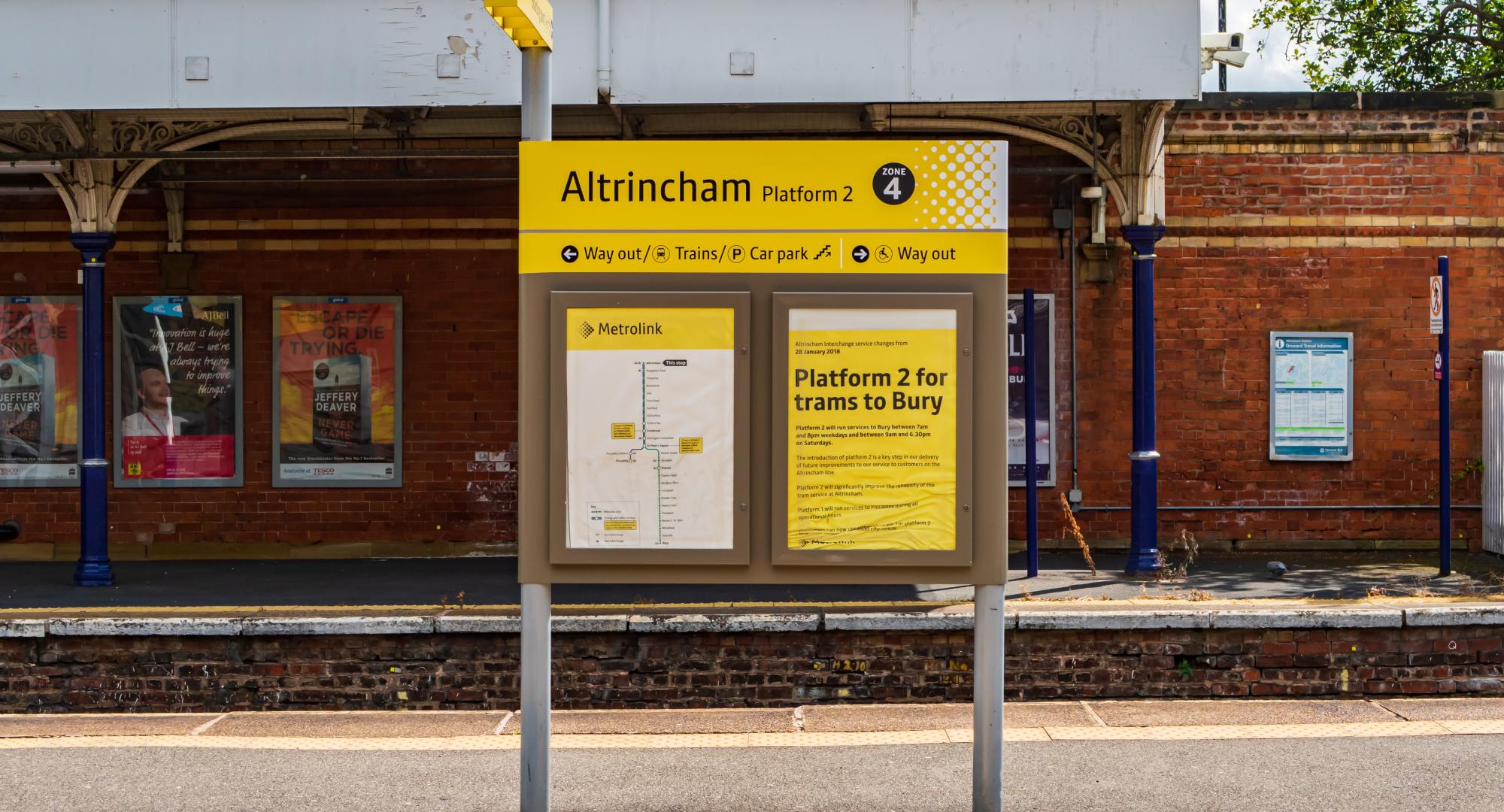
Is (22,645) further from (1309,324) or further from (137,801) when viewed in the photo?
(1309,324)

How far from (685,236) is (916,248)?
91 cm

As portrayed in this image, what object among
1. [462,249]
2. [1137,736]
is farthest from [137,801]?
[462,249]

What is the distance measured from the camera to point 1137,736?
7305 millimetres

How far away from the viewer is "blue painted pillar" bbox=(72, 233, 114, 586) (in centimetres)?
1047

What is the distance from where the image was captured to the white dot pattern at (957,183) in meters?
5.09

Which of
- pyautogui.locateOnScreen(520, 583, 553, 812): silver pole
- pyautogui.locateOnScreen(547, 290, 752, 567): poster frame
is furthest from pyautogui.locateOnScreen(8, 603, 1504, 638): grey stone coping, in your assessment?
pyautogui.locateOnScreen(520, 583, 553, 812): silver pole

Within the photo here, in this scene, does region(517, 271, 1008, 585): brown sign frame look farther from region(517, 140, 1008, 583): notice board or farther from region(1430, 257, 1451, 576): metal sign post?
region(1430, 257, 1451, 576): metal sign post

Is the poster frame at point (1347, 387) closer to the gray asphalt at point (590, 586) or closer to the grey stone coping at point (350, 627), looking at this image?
the gray asphalt at point (590, 586)

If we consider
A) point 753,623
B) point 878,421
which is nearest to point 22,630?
point 753,623

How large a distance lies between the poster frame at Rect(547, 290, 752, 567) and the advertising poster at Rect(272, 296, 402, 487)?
7.98 metres

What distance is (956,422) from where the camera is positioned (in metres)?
5.19

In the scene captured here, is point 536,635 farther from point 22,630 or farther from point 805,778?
point 22,630

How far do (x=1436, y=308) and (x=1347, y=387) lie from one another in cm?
235

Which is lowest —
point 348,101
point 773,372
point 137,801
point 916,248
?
point 137,801
